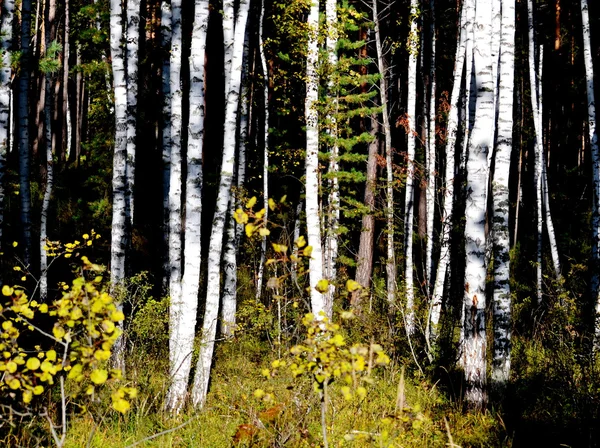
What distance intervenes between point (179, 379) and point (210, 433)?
1.17 metres

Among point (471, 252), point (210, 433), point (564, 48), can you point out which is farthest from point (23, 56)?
point (564, 48)

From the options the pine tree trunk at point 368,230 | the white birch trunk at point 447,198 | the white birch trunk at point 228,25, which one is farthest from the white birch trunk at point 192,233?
the pine tree trunk at point 368,230

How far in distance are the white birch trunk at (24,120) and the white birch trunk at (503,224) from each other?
7168 mm

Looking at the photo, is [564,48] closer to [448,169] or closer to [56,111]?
[448,169]

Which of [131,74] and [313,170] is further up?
[131,74]

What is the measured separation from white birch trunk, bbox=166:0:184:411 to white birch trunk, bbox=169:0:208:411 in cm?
1

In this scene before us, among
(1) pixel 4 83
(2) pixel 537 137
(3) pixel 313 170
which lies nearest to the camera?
(1) pixel 4 83

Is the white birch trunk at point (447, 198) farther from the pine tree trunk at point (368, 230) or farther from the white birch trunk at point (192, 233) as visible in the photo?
the white birch trunk at point (192, 233)

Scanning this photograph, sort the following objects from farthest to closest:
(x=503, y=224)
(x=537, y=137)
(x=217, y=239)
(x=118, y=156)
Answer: (x=537, y=137), (x=118, y=156), (x=217, y=239), (x=503, y=224)

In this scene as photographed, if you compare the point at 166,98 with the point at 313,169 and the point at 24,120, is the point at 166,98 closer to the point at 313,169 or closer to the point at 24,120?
the point at 24,120

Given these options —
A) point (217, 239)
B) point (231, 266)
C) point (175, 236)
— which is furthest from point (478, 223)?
point (231, 266)

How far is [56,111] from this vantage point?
19.1m

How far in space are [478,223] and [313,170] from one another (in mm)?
2379

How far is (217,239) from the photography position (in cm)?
730
